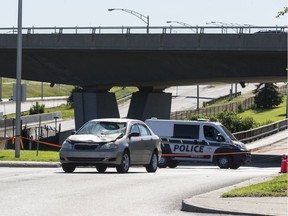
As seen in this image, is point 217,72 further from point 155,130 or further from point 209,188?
point 209,188

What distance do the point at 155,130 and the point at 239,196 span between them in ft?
76.2

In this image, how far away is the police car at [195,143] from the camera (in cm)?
3878

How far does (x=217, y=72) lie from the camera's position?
190ft

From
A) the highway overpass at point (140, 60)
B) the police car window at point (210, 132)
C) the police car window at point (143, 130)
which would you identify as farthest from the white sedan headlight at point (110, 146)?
the highway overpass at point (140, 60)

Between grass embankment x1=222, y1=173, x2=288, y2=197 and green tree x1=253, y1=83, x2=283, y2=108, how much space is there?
103 meters

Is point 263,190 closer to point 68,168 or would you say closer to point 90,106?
point 68,168

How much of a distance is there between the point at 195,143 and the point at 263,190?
22.1 meters

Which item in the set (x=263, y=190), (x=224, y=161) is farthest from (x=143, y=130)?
(x=224, y=161)

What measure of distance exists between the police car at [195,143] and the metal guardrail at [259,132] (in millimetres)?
29129

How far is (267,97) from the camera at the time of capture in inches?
4791

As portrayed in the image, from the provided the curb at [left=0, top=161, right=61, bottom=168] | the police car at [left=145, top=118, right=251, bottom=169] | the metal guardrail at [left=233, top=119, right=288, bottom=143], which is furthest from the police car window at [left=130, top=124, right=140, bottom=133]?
the metal guardrail at [left=233, top=119, right=288, bottom=143]

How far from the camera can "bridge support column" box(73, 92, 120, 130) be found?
205 ft

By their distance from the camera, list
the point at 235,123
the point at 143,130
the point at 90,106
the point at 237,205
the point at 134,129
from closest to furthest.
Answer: the point at 237,205, the point at 134,129, the point at 143,130, the point at 90,106, the point at 235,123

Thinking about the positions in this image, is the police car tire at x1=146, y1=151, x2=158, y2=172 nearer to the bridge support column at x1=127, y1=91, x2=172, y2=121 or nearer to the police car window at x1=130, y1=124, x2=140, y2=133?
the police car window at x1=130, y1=124, x2=140, y2=133
